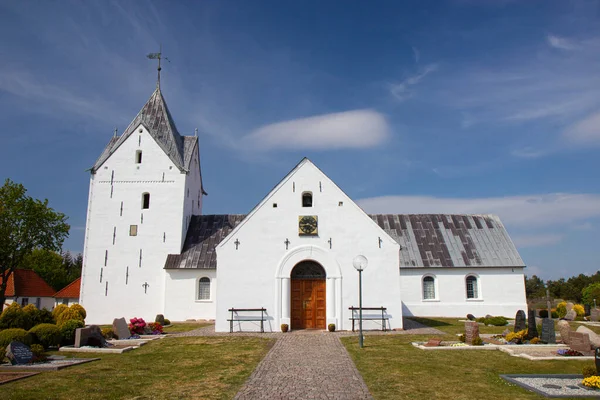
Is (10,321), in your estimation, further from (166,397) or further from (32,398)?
(166,397)

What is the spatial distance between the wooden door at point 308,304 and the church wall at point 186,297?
9082mm

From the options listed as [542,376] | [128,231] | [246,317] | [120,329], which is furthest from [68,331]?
[542,376]

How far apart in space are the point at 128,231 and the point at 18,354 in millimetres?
17956

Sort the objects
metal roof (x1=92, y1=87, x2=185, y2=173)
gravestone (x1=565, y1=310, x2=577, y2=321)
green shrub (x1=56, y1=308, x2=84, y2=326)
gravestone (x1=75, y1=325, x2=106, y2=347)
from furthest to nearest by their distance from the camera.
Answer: metal roof (x1=92, y1=87, x2=185, y2=173) < gravestone (x1=565, y1=310, x2=577, y2=321) < green shrub (x1=56, y1=308, x2=84, y2=326) < gravestone (x1=75, y1=325, x2=106, y2=347)

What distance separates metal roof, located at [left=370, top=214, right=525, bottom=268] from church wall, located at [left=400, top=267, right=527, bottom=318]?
1.79 feet

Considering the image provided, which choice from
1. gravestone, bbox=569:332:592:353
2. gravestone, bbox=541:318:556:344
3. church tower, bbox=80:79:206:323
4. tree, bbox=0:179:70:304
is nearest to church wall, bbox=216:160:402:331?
gravestone, bbox=541:318:556:344

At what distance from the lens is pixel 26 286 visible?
155 feet

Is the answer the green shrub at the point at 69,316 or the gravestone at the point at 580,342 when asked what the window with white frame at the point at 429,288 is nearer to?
the gravestone at the point at 580,342

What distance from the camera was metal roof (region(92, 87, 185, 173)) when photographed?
102 ft

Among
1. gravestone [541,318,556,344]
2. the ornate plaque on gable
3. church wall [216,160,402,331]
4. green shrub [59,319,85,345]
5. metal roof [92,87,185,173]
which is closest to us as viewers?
gravestone [541,318,556,344]

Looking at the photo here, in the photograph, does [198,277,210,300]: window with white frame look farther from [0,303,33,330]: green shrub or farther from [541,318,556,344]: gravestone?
[541,318,556,344]: gravestone

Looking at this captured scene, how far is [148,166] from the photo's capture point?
1211 inches

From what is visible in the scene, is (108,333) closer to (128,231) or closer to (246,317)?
(246,317)

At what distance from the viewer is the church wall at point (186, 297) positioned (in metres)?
28.4
